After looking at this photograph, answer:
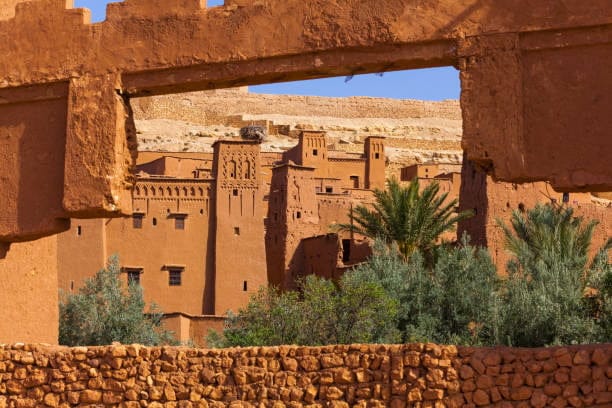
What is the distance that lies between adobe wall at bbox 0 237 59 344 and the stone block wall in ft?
2.22

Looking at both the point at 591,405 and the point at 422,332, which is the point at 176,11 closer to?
the point at 591,405

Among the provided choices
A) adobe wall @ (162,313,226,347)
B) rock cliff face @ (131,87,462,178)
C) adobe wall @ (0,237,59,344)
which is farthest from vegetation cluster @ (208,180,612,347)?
rock cliff face @ (131,87,462,178)

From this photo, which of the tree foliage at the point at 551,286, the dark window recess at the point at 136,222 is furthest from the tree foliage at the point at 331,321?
the dark window recess at the point at 136,222

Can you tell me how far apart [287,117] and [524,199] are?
4077cm

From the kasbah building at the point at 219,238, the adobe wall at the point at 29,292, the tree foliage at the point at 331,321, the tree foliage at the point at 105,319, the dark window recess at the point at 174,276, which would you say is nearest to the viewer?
the adobe wall at the point at 29,292

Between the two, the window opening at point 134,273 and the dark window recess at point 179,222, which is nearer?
the window opening at point 134,273

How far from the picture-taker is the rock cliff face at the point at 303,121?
5925 cm

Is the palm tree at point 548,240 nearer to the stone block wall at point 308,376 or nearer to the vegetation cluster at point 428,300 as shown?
the vegetation cluster at point 428,300

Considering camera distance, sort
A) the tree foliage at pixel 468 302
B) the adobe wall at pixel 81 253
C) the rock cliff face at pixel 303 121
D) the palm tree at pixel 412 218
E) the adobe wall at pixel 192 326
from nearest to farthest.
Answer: the tree foliage at pixel 468 302, the palm tree at pixel 412 218, the adobe wall at pixel 192 326, the adobe wall at pixel 81 253, the rock cliff face at pixel 303 121

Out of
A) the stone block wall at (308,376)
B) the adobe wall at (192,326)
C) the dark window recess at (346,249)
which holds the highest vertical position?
the dark window recess at (346,249)

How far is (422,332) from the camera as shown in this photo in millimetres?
21109

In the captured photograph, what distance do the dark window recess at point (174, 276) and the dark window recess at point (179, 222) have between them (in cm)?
123

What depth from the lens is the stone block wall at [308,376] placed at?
7.85 m

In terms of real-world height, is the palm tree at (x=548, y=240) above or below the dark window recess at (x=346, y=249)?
below
